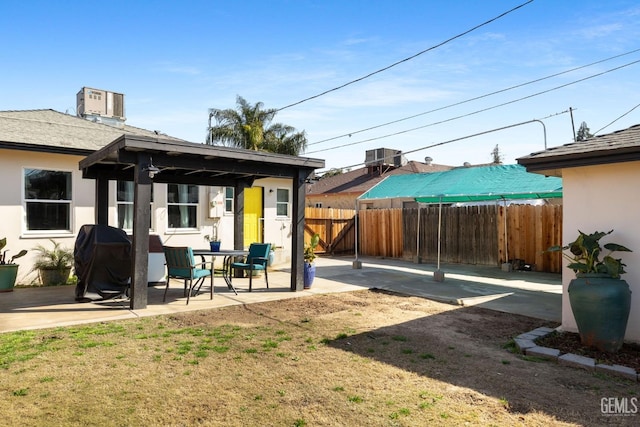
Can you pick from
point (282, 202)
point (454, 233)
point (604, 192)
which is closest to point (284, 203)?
point (282, 202)

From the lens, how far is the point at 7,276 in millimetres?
7949

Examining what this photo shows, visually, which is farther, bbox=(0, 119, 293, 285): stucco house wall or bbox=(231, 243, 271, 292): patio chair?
bbox=(0, 119, 293, 285): stucco house wall

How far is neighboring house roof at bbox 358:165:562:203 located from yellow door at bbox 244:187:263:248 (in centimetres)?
469

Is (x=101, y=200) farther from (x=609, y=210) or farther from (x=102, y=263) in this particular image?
(x=609, y=210)

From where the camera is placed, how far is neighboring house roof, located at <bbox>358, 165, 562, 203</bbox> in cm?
1152

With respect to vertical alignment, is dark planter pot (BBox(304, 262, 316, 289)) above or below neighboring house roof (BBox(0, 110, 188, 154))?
below

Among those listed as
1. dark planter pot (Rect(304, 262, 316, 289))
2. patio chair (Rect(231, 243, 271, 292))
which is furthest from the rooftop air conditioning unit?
dark planter pot (Rect(304, 262, 316, 289))

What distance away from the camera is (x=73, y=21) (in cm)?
965

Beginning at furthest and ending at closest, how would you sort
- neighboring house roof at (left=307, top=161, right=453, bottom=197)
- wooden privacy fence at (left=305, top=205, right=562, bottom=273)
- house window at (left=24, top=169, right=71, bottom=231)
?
neighboring house roof at (left=307, top=161, right=453, bottom=197), wooden privacy fence at (left=305, top=205, right=562, bottom=273), house window at (left=24, top=169, right=71, bottom=231)

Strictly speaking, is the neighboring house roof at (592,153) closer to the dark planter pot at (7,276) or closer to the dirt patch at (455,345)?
the dirt patch at (455,345)

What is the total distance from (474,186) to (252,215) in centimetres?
721

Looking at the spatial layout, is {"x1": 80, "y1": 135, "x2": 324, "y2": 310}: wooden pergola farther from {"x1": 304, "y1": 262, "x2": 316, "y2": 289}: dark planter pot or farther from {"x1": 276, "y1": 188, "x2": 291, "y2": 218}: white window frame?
{"x1": 276, "y1": 188, "x2": 291, "y2": 218}: white window frame

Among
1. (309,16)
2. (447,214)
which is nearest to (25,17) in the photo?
(309,16)

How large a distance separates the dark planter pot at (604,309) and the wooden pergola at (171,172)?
195 inches
